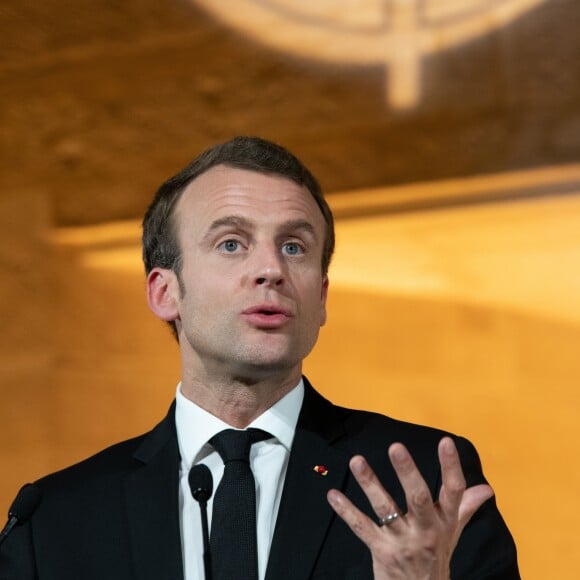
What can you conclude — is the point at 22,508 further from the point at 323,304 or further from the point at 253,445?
the point at 323,304

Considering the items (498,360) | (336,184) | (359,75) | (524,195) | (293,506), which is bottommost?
(293,506)

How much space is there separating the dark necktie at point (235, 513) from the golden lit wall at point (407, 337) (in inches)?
78.0

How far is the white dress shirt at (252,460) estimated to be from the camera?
8.36 feet

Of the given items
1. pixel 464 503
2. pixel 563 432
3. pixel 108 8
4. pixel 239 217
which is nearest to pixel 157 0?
pixel 108 8

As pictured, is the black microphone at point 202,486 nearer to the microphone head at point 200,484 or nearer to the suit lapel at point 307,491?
the microphone head at point 200,484

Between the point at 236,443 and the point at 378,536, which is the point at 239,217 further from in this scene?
the point at 378,536

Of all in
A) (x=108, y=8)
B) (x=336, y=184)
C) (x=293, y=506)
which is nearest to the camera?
(x=293, y=506)

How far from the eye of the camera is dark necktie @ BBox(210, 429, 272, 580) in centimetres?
244

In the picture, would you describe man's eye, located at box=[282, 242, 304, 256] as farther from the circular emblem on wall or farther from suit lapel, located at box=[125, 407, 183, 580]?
the circular emblem on wall

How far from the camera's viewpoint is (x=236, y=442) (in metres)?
2.63

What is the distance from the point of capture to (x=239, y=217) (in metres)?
2.73

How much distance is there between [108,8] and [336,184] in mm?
1170

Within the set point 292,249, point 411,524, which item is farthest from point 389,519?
point 292,249

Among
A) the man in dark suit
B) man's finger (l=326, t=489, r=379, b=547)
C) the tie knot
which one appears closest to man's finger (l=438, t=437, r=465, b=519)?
man's finger (l=326, t=489, r=379, b=547)
